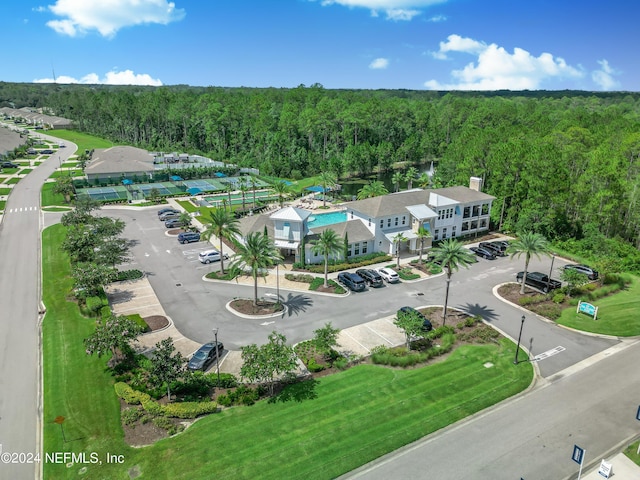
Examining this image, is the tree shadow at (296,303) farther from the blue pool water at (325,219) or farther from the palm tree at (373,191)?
the palm tree at (373,191)

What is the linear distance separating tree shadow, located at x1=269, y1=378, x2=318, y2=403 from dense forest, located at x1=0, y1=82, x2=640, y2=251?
1894 inches

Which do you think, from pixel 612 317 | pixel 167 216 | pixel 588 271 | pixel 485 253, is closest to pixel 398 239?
pixel 485 253

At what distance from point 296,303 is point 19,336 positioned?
2520 cm

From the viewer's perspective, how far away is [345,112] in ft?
421

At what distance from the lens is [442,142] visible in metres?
144

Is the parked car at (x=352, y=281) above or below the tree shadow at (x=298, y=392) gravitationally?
above

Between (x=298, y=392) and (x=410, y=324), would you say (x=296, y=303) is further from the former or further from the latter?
(x=298, y=392)

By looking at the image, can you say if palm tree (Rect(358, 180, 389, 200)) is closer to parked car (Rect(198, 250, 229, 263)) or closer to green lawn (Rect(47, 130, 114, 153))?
parked car (Rect(198, 250, 229, 263))

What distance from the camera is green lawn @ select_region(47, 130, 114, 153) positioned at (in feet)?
518

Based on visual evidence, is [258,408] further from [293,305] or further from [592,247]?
[592,247]

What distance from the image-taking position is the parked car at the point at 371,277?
160ft

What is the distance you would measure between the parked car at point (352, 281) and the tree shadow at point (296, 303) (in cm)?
520

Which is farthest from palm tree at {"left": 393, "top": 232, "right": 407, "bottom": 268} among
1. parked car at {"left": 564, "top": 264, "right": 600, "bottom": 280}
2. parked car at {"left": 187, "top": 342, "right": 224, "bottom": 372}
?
parked car at {"left": 187, "top": 342, "right": 224, "bottom": 372}

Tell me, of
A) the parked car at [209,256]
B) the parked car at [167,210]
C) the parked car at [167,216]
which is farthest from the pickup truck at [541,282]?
the parked car at [167,210]
